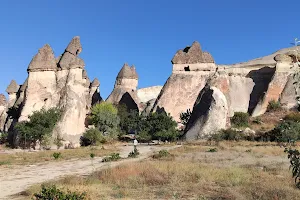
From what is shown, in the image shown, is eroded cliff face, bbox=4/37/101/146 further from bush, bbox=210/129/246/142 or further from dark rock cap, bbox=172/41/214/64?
dark rock cap, bbox=172/41/214/64

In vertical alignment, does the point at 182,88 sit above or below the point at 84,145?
above

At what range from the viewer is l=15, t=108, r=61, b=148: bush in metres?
28.1

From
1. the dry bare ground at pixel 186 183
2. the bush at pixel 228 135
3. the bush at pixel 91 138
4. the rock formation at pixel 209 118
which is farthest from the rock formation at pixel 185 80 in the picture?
the dry bare ground at pixel 186 183

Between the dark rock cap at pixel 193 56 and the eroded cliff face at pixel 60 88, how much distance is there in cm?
1271

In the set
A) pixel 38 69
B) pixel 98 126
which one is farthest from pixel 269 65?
pixel 38 69

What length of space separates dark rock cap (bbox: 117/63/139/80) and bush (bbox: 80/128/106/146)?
23044 mm

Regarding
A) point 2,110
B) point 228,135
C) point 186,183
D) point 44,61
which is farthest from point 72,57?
point 186,183

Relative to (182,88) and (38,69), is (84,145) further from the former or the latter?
(182,88)

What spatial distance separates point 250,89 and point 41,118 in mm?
22621

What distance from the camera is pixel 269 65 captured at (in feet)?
141

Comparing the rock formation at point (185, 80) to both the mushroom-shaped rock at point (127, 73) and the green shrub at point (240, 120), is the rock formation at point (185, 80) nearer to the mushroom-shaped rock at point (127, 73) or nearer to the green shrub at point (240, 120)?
the green shrub at point (240, 120)

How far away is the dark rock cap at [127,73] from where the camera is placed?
2100 inches

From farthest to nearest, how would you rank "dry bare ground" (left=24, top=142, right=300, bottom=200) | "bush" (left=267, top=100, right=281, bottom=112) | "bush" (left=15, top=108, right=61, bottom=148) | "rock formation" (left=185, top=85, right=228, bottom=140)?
1. "bush" (left=267, top=100, right=281, bottom=112)
2. "bush" (left=15, top=108, right=61, bottom=148)
3. "rock formation" (left=185, top=85, right=228, bottom=140)
4. "dry bare ground" (left=24, top=142, right=300, bottom=200)

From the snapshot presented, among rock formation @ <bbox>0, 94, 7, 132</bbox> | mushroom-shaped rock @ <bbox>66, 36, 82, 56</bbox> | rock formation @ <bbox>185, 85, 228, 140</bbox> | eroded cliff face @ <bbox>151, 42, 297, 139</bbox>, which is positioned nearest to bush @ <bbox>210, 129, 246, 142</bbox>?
rock formation @ <bbox>185, 85, 228, 140</bbox>
